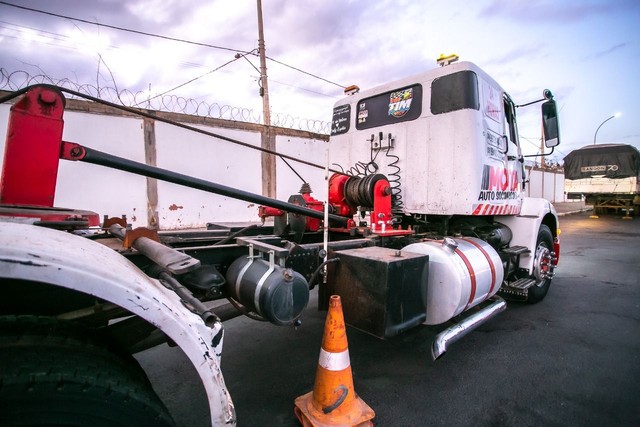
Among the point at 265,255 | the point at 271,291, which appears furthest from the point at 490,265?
the point at 271,291

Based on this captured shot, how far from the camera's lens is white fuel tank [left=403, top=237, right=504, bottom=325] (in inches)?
106

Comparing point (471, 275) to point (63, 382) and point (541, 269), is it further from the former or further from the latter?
point (63, 382)

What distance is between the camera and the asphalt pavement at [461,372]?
2.25 m

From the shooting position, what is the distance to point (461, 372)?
9.16ft

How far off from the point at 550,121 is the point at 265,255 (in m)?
4.13

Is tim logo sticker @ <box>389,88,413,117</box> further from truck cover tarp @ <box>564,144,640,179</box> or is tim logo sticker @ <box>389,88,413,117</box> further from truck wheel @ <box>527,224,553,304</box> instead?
truck cover tarp @ <box>564,144,640,179</box>

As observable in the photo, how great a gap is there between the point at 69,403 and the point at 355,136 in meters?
3.98

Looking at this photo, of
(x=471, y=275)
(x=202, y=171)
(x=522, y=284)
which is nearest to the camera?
(x=471, y=275)

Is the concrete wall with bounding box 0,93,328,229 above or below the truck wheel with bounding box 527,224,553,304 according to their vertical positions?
above

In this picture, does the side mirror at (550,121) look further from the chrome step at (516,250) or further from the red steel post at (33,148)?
the red steel post at (33,148)

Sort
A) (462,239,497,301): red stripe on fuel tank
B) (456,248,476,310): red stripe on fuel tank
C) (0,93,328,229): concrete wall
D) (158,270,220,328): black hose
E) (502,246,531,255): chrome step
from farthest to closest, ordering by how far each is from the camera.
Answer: (0,93,328,229): concrete wall < (502,246,531,255): chrome step < (462,239,497,301): red stripe on fuel tank < (456,248,476,310): red stripe on fuel tank < (158,270,220,328): black hose

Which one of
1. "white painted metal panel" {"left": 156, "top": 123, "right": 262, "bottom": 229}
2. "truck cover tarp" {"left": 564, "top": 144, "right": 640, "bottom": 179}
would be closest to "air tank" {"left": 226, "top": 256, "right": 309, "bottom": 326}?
"white painted metal panel" {"left": 156, "top": 123, "right": 262, "bottom": 229}

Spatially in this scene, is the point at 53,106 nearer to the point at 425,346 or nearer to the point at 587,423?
the point at 425,346

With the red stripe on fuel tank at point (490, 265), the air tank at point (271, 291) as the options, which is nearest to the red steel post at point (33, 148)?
the air tank at point (271, 291)
